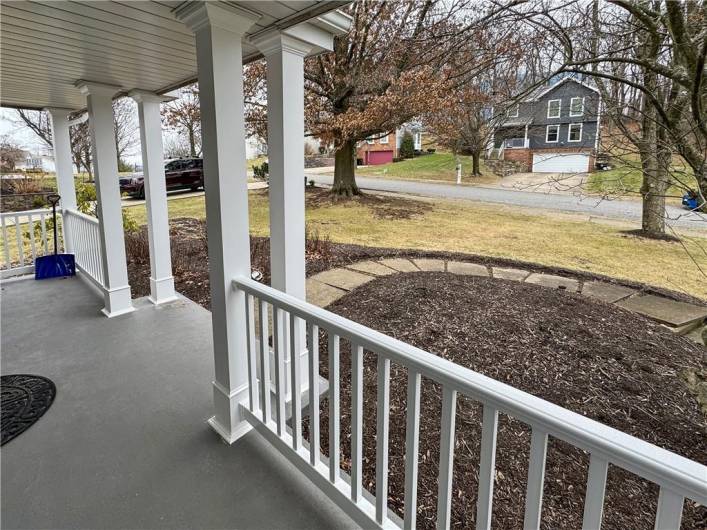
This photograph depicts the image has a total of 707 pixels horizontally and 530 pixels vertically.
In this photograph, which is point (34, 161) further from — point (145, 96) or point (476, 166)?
point (476, 166)

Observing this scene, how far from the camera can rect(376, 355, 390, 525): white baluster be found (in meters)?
1.44

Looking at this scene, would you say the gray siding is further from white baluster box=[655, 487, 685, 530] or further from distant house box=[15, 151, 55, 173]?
distant house box=[15, 151, 55, 173]

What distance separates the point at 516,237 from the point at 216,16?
7441 mm

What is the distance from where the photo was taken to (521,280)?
4664 mm

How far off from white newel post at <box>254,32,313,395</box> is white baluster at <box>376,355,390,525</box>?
2.04 ft

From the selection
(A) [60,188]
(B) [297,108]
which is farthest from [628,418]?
(A) [60,188]

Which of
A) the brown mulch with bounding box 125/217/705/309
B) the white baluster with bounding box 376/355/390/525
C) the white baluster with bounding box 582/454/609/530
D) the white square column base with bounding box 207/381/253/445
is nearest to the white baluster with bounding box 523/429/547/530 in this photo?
the white baluster with bounding box 582/454/609/530

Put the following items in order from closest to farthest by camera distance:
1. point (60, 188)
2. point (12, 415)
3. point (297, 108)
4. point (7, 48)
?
1. point (297, 108)
2. point (12, 415)
3. point (7, 48)
4. point (60, 188)

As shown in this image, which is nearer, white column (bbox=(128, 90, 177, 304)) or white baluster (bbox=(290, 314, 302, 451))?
white baluster (bbox=(290, 314, 302, 451))

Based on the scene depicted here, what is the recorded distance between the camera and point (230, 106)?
194 centimetres

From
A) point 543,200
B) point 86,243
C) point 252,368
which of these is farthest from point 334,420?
point 543,200

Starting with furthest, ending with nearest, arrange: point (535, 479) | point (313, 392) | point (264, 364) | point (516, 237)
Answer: point (516, 237), point (264, 364), point (313, 392), point (535, 479)

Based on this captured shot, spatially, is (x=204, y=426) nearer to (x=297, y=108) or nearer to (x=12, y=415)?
(x=12, y=415)

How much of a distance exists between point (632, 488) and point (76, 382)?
132 inches
